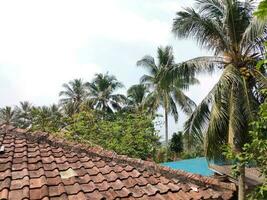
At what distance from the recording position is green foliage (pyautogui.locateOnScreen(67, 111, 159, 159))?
17.9m

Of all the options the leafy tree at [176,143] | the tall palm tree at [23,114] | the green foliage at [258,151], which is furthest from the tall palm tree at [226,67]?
the tall palm tree at [23,114]

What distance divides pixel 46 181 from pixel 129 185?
47.4 inches

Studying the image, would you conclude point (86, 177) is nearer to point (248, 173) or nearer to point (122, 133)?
point (248, 173)

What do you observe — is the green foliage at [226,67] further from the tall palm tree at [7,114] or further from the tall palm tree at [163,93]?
the tall palm tree at [7,114]

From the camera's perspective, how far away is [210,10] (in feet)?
46.2

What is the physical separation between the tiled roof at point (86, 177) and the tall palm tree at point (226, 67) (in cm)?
552

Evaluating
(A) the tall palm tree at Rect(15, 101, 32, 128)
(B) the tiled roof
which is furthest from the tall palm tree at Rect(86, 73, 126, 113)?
(B) the tiled roof

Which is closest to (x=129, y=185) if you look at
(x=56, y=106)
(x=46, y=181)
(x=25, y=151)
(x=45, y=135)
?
(x=46, y=181)

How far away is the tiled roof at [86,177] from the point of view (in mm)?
4719

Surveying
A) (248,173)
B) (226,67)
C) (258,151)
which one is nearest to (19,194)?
(258,151)

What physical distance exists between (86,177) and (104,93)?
29630 millimetres

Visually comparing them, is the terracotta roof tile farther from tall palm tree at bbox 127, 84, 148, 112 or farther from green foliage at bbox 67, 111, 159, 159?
tall palm tree at bbox 127, 84, 148, 112

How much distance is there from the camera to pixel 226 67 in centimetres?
1255

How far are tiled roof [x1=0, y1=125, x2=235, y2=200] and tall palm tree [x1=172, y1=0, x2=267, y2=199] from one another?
18.1ft
